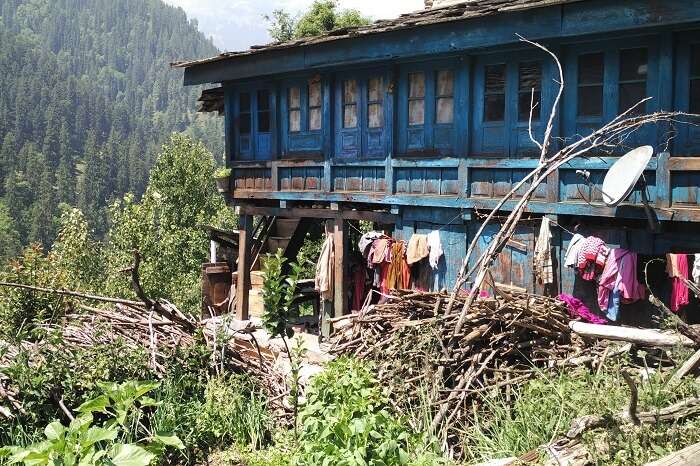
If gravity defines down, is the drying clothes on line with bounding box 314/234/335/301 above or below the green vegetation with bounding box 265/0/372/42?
below

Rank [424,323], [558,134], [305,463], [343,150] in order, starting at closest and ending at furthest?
[305,463], [424,323], [558,134], [343,150]

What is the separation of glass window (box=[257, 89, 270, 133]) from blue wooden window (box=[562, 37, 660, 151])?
21.4 ft

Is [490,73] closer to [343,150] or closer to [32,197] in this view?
[343,150]

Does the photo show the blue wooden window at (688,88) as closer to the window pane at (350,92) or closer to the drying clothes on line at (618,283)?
the drying clothes on line at (618,283)

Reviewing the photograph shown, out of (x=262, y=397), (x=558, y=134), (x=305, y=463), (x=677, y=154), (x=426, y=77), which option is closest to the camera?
(x=305, y=463)

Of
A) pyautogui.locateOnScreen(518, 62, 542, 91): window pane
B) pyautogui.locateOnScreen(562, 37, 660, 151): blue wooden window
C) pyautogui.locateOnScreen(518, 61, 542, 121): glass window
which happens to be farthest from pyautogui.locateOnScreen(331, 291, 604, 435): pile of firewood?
pyautogui.locateOnScreen(518, 62, 542, 91): window pane

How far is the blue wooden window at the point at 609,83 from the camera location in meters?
9.04

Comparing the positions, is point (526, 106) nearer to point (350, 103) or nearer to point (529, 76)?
point (529, 76)

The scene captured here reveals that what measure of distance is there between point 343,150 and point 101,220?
10275cm

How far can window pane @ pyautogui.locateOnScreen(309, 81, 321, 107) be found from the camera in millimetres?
13508

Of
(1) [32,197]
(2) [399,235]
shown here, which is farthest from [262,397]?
(1) [32,197]

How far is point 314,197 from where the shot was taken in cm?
1342

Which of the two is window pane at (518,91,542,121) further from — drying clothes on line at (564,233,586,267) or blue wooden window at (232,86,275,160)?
blue wooden window at (232,86,275,160)

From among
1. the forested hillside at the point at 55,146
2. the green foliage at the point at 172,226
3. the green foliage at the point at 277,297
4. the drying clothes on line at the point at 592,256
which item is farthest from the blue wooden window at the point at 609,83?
the forested hillside at the point at 55,146
